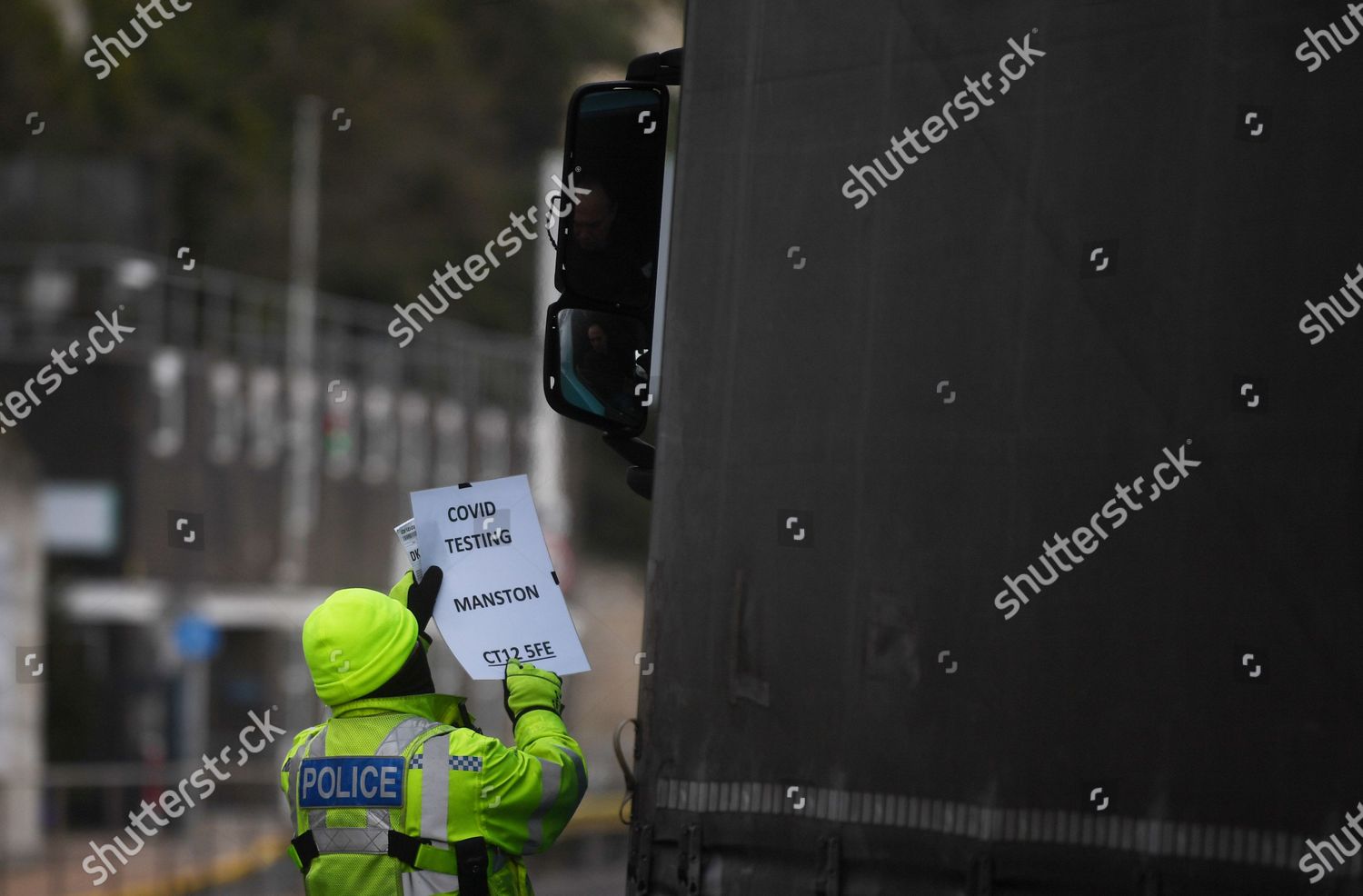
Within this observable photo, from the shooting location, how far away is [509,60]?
42875 mm

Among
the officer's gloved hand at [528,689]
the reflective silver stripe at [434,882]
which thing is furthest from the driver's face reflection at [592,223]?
the reflective silver stripe at [434,882]

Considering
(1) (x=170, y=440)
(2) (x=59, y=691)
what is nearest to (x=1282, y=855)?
(2) (x=59, y=691)

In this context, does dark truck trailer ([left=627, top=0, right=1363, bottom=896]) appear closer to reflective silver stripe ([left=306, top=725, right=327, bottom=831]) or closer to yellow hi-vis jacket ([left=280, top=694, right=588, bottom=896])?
yellow hi-vis jacket ([left=280, top=694, right=588, bottom=896])

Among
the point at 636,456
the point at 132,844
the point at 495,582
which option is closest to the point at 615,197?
the point at 636,456

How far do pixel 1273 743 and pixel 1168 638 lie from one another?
0.62 feet

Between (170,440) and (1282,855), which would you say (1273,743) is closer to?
(1282,855)

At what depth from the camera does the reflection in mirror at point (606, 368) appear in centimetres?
378

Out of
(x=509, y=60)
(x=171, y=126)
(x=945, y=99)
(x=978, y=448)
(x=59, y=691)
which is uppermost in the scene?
(x=509, y=60)

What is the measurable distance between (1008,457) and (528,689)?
144 centimetres

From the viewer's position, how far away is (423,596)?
12.7 feet

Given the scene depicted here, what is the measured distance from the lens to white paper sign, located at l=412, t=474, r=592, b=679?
3.84 meters

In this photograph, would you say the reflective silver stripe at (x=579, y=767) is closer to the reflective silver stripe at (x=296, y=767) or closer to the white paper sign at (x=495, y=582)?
the white paper sign at (x=495, y=582)

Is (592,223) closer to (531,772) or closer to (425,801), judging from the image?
(531,772)

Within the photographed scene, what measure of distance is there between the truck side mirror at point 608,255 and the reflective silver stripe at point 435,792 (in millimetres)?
701
